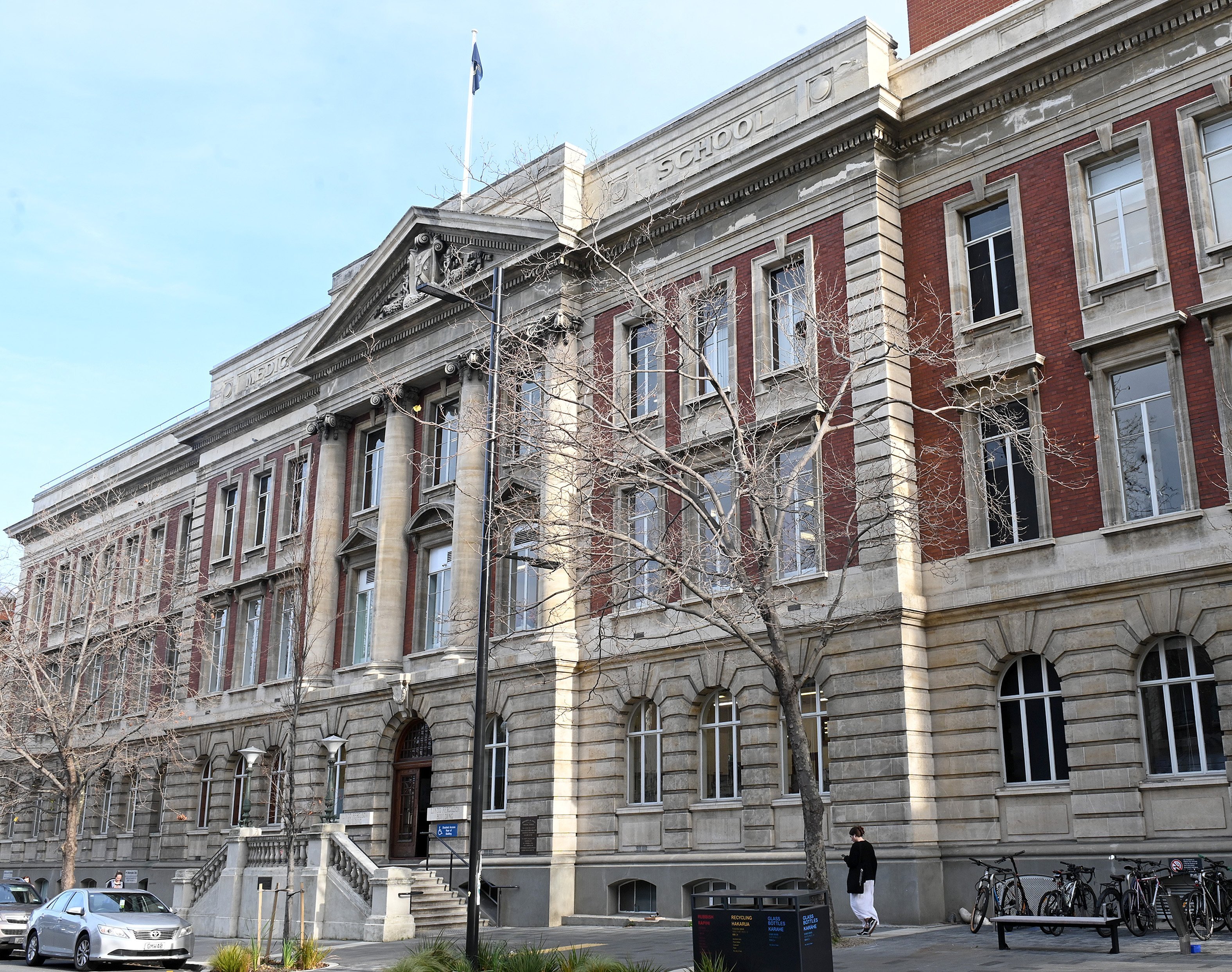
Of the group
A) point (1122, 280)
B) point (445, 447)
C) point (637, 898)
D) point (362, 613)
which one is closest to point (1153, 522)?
point (1122, 280)

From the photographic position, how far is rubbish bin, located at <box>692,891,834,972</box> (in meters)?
13.7

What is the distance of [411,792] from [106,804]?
1953 centimetres

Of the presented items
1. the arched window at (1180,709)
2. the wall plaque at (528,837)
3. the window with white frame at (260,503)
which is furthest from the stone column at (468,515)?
the arched window at (1180,709)

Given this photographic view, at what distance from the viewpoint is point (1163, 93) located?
76.2 feet

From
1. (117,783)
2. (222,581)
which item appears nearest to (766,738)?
(222,581)

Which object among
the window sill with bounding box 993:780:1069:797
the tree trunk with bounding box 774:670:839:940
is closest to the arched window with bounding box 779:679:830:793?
the window sill with bounding box 993:780:1069:797

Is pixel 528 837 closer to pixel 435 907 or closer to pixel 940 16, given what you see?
pixel 435 907

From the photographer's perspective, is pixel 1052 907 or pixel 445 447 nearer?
pixel 1052 907

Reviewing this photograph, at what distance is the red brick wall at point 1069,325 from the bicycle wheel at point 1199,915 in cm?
645

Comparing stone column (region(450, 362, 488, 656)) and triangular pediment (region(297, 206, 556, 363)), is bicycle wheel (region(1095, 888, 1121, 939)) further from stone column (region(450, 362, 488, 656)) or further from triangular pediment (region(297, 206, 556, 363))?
triangular pediment (region(297, 206, 556, 363))

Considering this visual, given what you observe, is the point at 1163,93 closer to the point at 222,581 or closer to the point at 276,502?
the point at 276,502

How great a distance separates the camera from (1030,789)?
22422 mm

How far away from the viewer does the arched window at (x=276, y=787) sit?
3791 centimetres

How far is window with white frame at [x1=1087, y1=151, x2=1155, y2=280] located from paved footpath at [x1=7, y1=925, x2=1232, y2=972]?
11.6 m
